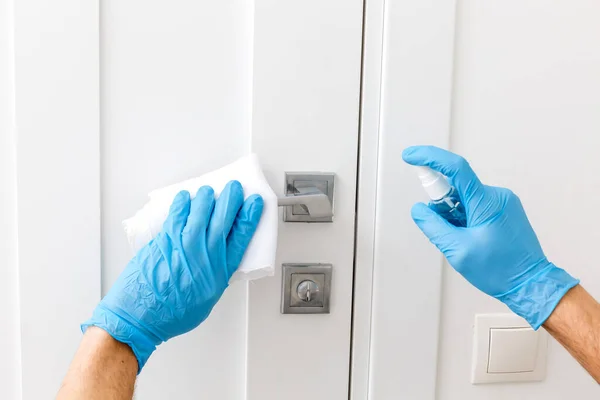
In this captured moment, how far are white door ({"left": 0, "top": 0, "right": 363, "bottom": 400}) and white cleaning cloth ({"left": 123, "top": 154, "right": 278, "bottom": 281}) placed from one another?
5 centimetres

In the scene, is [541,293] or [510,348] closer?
[541,293]

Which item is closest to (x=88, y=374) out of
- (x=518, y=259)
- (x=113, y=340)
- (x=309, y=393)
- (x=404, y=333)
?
(x=113, y=340)

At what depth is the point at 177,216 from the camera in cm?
72

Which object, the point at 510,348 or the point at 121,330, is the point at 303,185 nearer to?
the point at 121,330

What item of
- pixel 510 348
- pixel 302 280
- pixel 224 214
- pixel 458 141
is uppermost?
pixel 458 141

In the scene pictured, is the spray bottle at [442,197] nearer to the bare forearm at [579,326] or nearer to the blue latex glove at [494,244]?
the blue latex glove at [494,244]

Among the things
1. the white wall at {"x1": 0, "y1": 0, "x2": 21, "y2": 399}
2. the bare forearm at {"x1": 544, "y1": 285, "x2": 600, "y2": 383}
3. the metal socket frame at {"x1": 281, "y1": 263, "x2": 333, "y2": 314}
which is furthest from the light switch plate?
the white wall at {"x1": 0, "y1": 0, "x2": 21, "y2": 399}

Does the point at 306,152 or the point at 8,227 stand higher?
the point at 306,152

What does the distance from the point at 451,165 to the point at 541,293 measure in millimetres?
204

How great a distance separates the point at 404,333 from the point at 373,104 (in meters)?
0.34

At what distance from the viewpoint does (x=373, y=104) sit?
791mm

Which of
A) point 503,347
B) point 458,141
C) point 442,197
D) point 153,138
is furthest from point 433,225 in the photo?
point 153,138

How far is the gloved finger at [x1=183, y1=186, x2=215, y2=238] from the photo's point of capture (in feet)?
2.32

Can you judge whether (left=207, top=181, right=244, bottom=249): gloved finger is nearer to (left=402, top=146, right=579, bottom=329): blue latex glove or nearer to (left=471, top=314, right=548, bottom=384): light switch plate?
(left=402, top=146, right=579, bottom=329): blue latex glove
